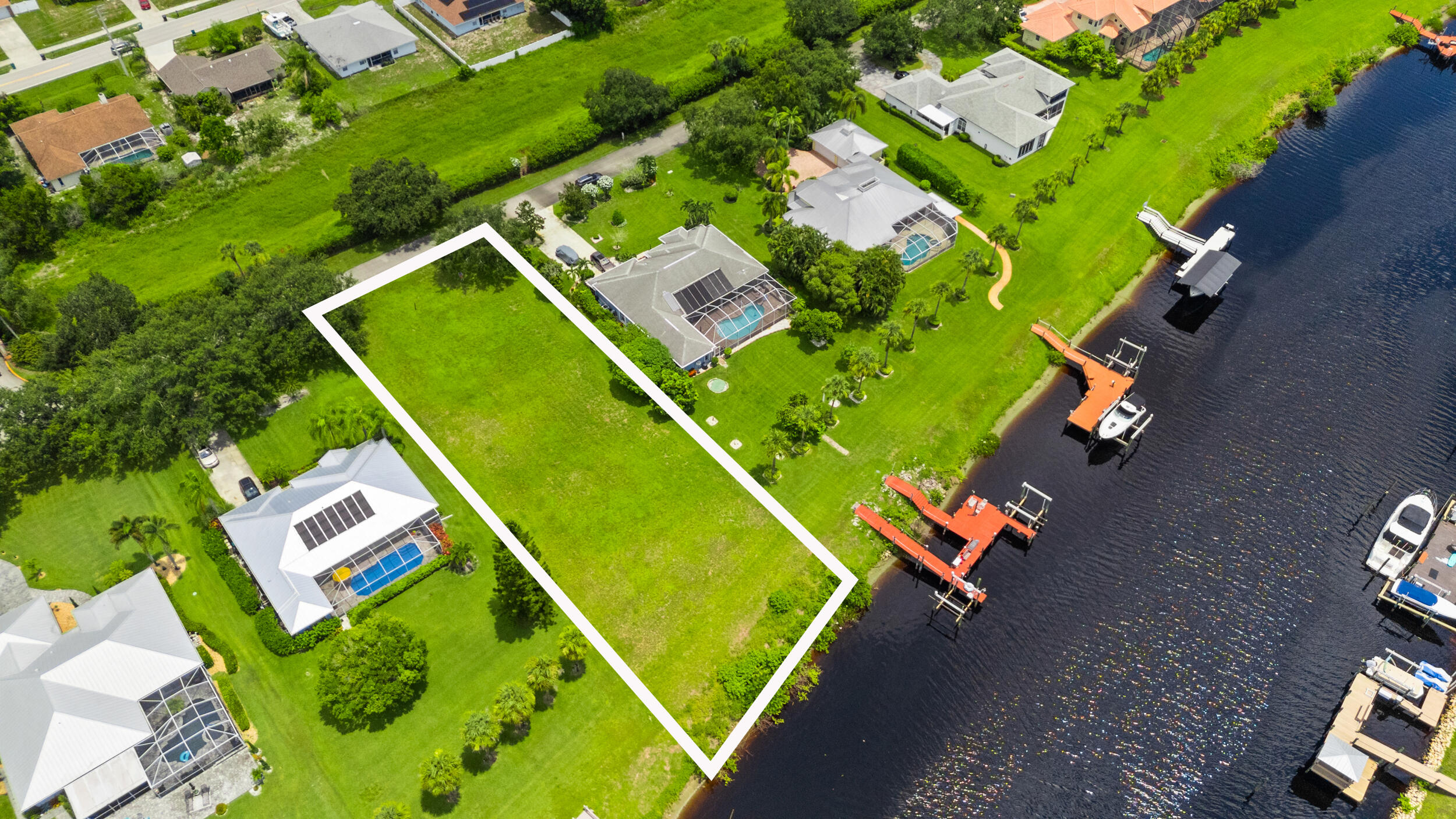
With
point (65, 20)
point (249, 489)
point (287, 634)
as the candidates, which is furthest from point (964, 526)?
point (65, 20)

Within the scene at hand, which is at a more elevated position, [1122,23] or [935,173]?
[1122,23]

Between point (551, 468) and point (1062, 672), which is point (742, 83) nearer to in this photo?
point (551, 468)

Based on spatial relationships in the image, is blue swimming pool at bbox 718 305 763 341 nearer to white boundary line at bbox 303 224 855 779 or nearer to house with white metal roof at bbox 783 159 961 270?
house with white metal roof at bbox 783 159 961 270

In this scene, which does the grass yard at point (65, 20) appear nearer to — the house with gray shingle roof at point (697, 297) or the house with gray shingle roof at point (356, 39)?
the house with gray shingle roof at point (356, 39)

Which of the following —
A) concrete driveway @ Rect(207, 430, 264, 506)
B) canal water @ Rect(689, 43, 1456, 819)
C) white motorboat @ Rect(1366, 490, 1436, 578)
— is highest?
concrete driveway @ Rect(207, 430, 264, 506)

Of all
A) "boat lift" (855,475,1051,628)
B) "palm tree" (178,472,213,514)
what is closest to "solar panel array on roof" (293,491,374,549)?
"palm tree" (178,472,213,514)

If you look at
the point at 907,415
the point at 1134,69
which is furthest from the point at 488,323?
the point at 1134,69

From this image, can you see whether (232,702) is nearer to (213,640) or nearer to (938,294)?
(213,640)
